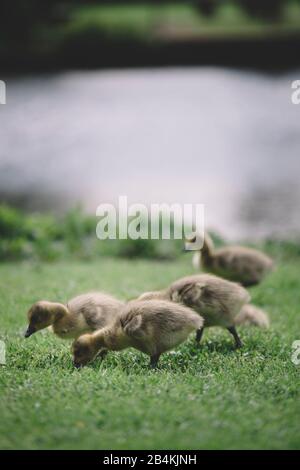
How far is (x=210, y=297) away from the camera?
464 cm

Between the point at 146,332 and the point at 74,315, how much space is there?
2.14ft

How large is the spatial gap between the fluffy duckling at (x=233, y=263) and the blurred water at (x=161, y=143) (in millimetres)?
3593

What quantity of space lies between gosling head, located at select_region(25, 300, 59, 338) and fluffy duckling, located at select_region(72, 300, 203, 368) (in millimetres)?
378

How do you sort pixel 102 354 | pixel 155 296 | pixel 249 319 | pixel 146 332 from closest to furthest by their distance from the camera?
pixel 146 332, pixel 102 354, pixel 155 296, pixel 249 319

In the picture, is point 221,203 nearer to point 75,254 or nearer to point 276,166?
point 276,166

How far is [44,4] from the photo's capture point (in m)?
17.8

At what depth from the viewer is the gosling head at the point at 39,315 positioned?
179 inches

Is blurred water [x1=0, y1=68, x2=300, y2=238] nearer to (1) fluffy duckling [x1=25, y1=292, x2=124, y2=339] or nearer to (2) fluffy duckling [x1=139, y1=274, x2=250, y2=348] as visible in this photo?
(2) fluffy duckling [x1=139, y1=274, x2=250, y2=348]

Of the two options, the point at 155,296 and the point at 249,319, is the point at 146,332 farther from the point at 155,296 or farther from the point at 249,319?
the point at 249,319

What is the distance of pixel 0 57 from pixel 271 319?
44.3ft

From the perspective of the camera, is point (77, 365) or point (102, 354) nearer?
point (77, 365)

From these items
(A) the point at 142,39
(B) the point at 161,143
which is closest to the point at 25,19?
(A) the point at 142,39

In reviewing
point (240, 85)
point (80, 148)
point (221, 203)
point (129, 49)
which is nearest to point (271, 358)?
point (221, 203)

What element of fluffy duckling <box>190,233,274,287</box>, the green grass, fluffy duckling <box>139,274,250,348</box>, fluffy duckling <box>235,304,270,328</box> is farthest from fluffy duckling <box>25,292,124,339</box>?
the green grass
